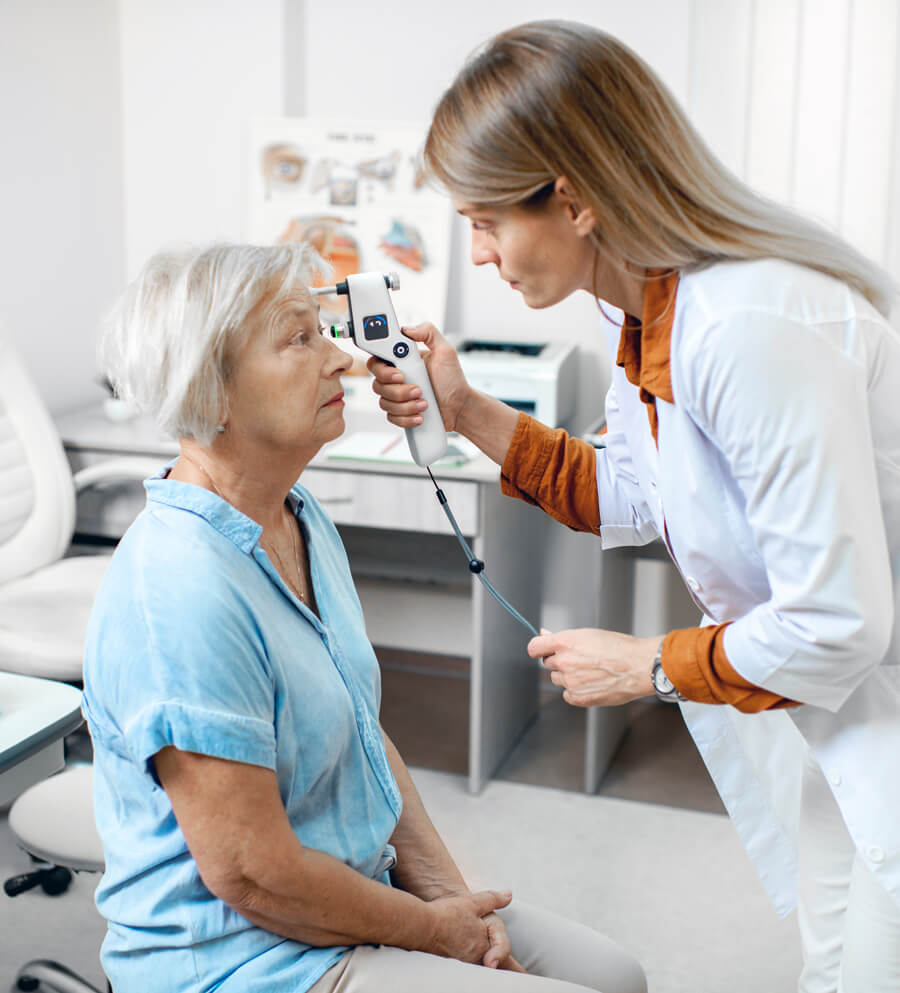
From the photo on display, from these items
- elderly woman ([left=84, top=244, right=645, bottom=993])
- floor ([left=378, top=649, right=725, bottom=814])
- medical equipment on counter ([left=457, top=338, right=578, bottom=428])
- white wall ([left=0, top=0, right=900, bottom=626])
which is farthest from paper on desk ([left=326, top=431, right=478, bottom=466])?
elderly woman ([left=84, top=244, right=645, bottom=993])

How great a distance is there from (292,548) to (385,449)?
1.28 m

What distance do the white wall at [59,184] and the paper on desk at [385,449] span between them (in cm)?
86

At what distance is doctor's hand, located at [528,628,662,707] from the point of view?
44.4 inches

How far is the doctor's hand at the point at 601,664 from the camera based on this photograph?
113cm

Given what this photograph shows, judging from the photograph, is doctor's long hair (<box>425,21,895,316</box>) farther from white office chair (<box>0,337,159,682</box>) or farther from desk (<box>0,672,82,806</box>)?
white office chair (<box>0,337,159,682</box>)

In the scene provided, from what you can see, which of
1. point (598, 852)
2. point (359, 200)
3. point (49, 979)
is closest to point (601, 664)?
point (49, 979)

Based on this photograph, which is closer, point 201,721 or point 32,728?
point 201,721

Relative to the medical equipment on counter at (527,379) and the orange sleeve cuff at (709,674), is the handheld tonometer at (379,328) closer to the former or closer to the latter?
the orange sleeve cuff at (709,674)

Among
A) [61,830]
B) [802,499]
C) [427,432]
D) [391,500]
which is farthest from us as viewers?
[391,500]

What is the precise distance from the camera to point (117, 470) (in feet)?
8.48

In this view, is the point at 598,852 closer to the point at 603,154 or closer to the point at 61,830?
the point at 61,830

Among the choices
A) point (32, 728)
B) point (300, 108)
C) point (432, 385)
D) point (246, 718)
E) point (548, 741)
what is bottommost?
point (548, 741)

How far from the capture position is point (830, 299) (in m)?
0.99

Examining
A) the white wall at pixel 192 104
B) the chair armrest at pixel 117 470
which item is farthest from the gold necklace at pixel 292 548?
the white wall at pixel 192 104
